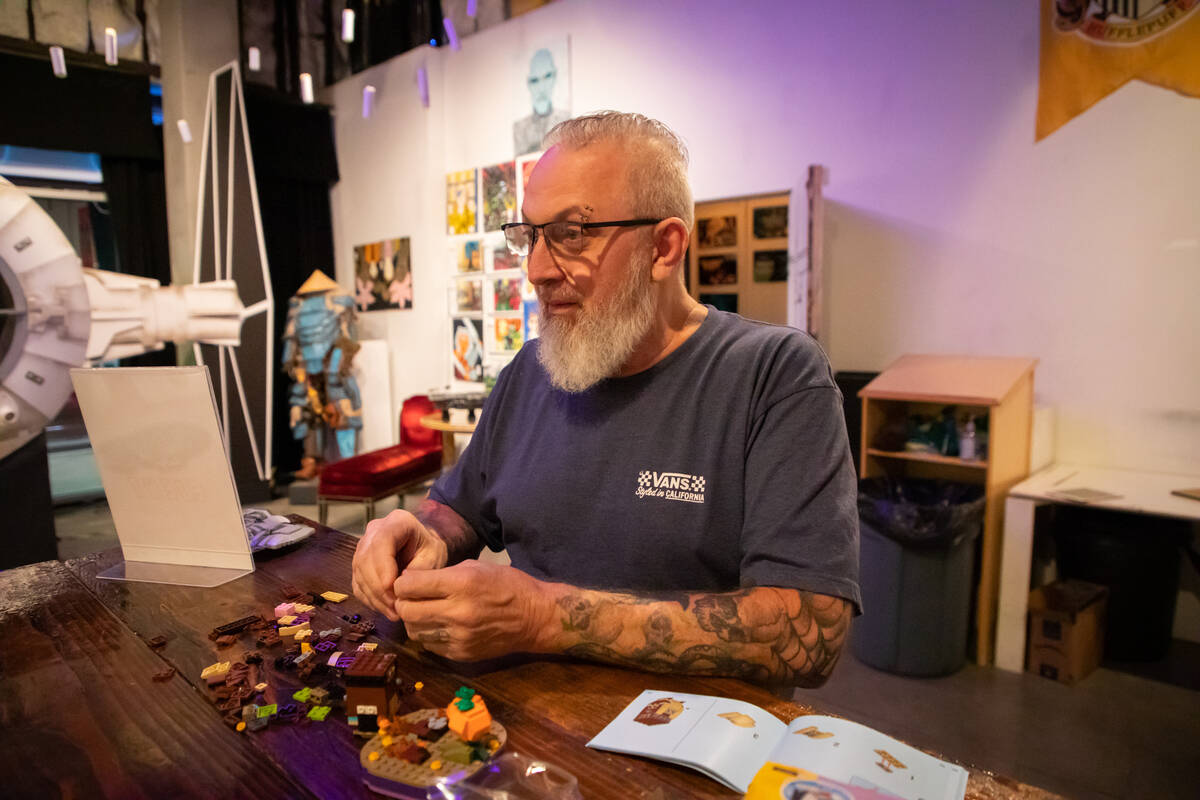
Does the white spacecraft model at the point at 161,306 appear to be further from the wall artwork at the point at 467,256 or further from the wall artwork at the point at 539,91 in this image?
the wall artwork at the point at 539,91

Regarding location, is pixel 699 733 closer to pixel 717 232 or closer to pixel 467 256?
pixel 717 232

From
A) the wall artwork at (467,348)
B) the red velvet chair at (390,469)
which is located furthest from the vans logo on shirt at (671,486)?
the wall artwork at (467,348)

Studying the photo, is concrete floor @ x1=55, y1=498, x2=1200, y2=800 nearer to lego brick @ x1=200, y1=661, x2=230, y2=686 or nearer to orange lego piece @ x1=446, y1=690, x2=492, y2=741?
orange lego piece @ x1=446, y1=690, x2=492, y2=741

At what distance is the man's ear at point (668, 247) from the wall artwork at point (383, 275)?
4963mm

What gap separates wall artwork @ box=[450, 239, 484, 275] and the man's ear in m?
4.22

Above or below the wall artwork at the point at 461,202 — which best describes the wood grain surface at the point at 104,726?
below

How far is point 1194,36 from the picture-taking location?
9.12ft

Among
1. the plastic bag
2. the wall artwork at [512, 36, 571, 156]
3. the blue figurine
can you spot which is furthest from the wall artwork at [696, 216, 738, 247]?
the blue figurine

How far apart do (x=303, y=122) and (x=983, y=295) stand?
18.6ft

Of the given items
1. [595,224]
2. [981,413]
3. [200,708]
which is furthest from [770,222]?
[200,708]

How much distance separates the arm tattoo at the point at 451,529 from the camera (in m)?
1.47

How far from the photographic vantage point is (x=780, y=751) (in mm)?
799

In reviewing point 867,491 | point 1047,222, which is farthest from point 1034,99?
point 867,491

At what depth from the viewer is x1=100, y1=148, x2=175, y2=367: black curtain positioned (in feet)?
18.4
